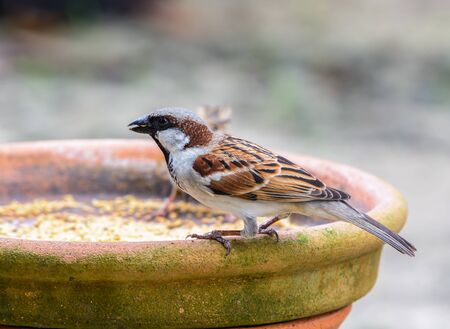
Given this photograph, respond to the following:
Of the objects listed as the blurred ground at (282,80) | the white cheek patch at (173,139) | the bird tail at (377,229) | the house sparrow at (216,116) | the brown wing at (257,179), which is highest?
the white cheek patch at (173,139)

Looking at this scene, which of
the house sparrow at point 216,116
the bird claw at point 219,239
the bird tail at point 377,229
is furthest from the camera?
the house sparrow at point 216,116

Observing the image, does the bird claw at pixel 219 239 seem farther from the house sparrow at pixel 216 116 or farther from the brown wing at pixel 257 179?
the house sparrow at pixel 216 116

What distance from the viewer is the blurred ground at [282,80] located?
9.06 meters

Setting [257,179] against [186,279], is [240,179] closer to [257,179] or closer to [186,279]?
[257,179]

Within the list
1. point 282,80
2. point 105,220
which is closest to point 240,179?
point 105,220

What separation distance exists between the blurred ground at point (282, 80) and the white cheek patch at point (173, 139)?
4331 millimetres

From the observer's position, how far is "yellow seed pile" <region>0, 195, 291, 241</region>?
3.37m

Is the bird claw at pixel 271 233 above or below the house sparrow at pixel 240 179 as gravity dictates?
below

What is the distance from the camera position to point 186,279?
2586 mm

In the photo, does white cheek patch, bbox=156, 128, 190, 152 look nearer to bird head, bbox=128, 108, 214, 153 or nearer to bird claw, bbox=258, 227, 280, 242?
bird head, bbox=128, 108, 214, 153

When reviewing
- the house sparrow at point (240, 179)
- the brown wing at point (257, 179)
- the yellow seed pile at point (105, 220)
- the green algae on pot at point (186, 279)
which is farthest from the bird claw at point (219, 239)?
the yellow seed pile at point (105, 220)

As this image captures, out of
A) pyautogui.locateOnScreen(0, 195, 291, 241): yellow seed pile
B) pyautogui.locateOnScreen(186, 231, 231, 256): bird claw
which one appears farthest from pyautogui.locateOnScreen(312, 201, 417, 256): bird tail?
pyautogui.locateOnScreen(0, 195, 291, 241): yellow seed pile

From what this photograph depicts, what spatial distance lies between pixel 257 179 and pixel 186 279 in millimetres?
477

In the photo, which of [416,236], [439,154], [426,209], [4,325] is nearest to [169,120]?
[4,325]
